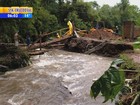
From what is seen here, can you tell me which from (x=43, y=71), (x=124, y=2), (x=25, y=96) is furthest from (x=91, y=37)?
(x=124, y=2)

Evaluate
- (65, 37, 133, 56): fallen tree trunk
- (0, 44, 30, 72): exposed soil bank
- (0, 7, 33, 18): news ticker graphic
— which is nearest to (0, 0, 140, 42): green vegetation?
(65, 37, 133, 56): fallen tree trunk

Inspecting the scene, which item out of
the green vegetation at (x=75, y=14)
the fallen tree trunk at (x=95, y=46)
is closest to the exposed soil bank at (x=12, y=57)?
the fallen tree trunk at (x=95, y=46)

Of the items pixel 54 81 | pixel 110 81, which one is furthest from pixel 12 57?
pixel 110 81

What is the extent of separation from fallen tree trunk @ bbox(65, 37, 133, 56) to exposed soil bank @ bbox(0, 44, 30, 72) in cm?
443

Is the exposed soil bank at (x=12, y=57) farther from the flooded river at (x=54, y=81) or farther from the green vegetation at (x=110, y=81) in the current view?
the green vegetation at (x=110, y=81)

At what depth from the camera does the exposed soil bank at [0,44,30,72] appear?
45.1 ft

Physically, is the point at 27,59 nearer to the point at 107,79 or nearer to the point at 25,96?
the point at 25,96

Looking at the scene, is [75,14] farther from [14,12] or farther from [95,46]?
[14,12]

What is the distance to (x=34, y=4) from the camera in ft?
54.3

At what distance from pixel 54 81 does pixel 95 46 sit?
695 cm

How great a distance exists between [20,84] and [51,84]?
3.67 ft

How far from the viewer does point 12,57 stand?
1398 centimetres

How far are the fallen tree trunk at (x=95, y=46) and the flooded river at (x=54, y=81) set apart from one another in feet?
2.21

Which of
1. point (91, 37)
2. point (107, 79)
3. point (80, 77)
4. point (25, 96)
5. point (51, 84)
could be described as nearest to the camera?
point (107, 79)
